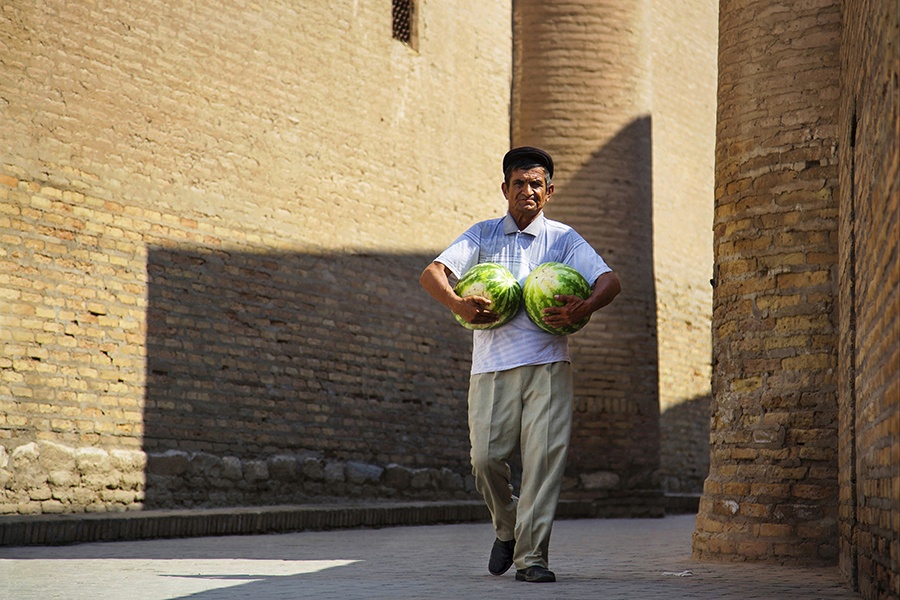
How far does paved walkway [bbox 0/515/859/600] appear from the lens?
5215 millimetres

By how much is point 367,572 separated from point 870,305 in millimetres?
2863

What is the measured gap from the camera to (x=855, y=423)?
5.62 metres

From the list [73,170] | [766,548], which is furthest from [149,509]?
[766,548]

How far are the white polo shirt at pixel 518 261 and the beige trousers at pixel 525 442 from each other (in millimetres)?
61

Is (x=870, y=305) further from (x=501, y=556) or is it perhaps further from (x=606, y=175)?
(x=606, y=175)

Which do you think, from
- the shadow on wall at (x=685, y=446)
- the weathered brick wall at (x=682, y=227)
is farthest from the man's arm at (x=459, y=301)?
the shadow on wall at (x=685, y=446)

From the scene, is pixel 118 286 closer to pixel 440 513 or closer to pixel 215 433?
pixel 215 433

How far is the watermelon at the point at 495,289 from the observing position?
578 centimetres

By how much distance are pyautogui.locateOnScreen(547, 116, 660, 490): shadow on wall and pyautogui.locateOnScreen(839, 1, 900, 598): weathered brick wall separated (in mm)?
8284

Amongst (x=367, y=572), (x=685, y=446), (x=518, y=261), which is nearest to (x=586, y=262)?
(x=518, y=261)

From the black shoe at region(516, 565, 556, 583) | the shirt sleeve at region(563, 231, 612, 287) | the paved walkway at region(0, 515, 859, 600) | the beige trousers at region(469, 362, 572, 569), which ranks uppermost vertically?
the shirt sleeve at region(563, 231, 612, 287)

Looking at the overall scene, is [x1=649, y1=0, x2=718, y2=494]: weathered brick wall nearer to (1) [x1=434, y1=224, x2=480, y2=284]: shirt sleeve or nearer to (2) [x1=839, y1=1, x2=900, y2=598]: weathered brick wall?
(2) [x1=839, y1=1, x2=900, y2=598]: weathered brick wall

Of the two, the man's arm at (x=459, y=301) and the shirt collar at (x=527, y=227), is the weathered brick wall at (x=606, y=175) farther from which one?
the man's arm at (x=459, y=301)

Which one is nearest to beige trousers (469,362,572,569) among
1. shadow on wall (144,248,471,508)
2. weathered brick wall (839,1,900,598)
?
weathered brick wall (839,1,900,598)
